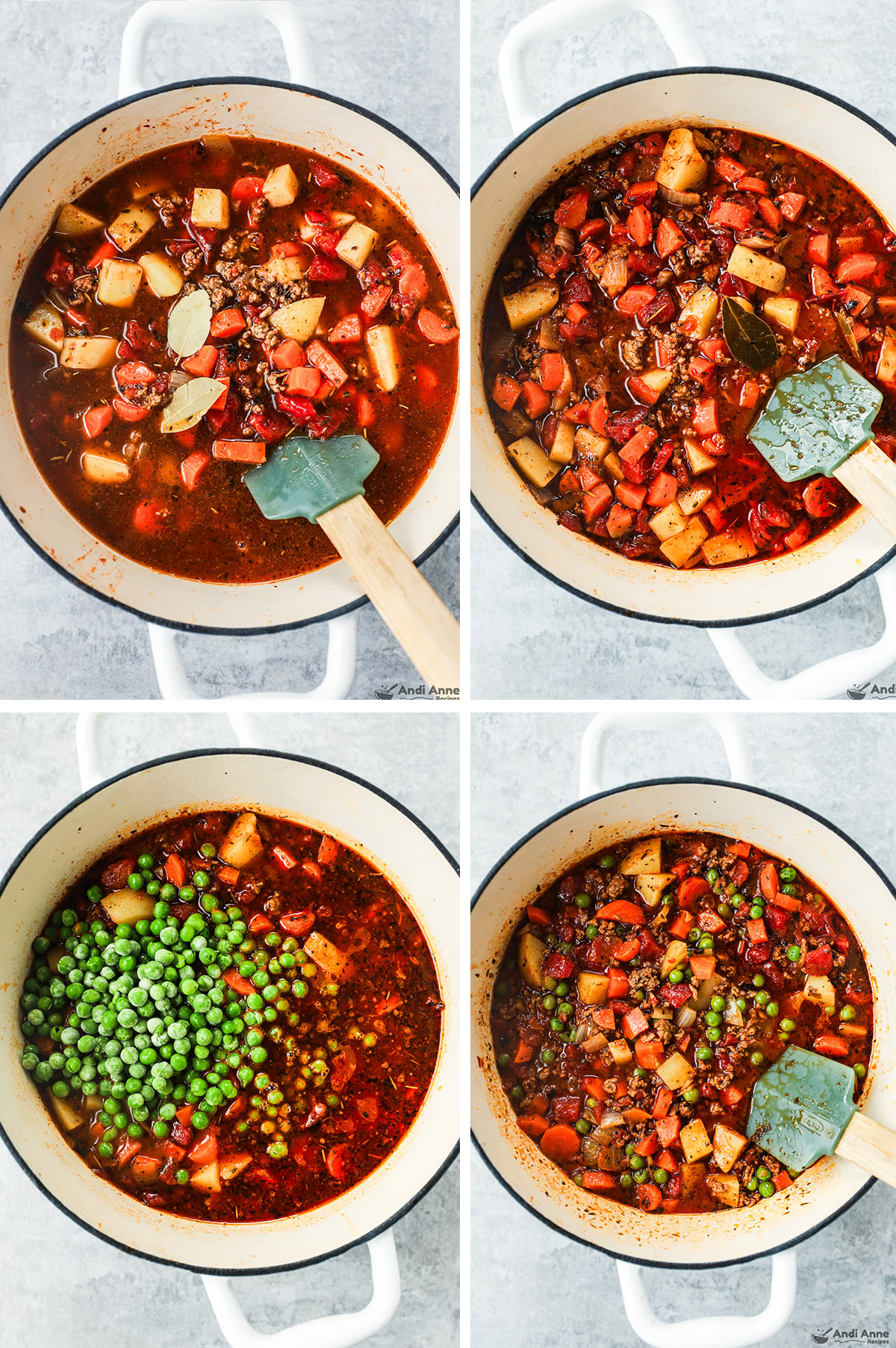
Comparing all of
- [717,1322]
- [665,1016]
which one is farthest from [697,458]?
[717,1322]

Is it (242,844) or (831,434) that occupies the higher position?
→ (831,434)

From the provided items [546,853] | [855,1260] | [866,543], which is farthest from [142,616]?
[855,1260]

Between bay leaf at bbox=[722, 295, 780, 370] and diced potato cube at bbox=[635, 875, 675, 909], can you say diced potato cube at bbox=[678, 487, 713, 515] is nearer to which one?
bay leaf at bbox=[722, 295, 780, 370]

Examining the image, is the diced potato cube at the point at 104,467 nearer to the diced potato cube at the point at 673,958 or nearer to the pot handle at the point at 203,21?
the pot handle at the point at 203,21

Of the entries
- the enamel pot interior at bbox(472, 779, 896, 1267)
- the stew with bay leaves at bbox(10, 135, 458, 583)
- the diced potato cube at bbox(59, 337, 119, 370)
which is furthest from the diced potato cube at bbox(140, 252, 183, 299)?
the enamel pot interior at bbox(472, 779, 896, 1267)

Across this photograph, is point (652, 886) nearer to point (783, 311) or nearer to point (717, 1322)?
point (717, 1322)

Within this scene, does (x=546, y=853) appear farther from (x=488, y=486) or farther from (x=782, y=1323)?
(x=782, y=1323)
